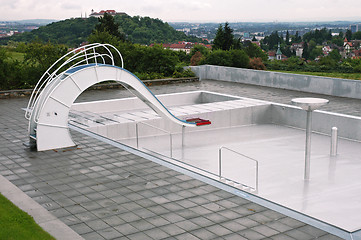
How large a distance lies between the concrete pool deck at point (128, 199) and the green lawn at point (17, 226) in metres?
0.60

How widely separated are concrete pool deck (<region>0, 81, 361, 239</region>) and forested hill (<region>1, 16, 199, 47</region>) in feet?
135

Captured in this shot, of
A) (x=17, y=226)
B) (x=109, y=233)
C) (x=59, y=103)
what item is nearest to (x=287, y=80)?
(x=59, y=103)

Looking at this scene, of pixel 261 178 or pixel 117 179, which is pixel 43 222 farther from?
pixel 261 178

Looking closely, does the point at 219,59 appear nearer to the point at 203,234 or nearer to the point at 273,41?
the point at 203,234

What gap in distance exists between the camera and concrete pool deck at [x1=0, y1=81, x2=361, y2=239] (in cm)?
733

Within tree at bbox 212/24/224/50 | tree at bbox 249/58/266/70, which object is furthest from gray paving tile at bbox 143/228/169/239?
tree at bbox 212/24/224/50

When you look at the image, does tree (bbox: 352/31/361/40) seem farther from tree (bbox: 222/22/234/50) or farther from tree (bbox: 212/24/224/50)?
tree (bbox: 212/24/224/50)

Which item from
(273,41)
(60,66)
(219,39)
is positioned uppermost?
(219,39)

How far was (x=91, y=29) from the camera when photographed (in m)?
61.9

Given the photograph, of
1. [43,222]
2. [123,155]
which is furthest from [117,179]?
[43,222]

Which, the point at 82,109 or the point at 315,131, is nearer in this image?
the point at 315,131

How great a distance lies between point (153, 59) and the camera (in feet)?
96.8

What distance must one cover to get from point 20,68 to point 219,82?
38.0 feet

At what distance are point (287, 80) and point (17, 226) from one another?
66.3 feet
